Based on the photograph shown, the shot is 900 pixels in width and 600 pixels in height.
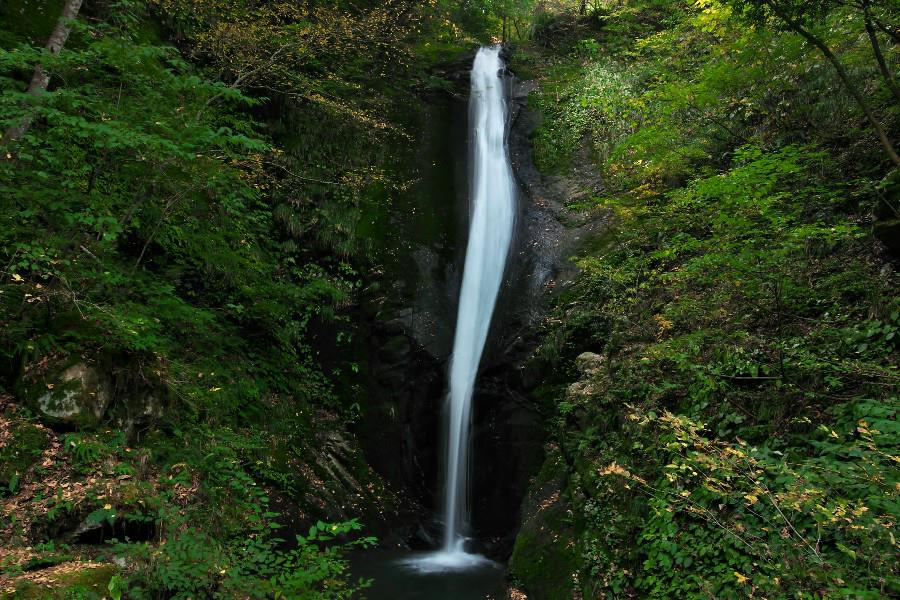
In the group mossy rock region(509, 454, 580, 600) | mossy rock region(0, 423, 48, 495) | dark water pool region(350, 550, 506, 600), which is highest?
mossy rock region(0, 423, 48, 495)

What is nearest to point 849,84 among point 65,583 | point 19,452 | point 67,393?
point 65,583

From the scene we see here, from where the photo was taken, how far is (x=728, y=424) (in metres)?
4.13

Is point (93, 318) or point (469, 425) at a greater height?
point (93, 318)

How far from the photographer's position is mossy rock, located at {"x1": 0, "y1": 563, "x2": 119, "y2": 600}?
121 inches

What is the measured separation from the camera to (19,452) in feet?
13.4

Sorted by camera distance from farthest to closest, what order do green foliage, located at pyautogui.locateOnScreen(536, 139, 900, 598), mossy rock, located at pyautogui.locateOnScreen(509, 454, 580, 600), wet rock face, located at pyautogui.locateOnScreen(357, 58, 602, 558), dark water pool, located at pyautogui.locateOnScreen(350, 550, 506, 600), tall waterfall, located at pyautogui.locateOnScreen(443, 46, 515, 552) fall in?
1. tall waterfall, located at pyautogui.locateOnScreen(443, 46, 515, 552)
2. wet rock face, located at pyautogui.locateOnScreen(357, 58, 602, 558)
3. dark water pool, located at pyautogui.locateOnScreen(350, 550, 506, 600)
4. mossy rock, located at pyautogui.locateOnScreen(509, 454, 580, 600)
5. green foliage, located at pyautogui.locateOnScreen(536, 139, 900, 598)

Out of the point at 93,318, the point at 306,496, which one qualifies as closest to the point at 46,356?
the point at 93,318

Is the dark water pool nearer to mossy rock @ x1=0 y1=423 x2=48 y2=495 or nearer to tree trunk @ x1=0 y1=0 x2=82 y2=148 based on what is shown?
mossy rock @ x1=0 y1=423 x2=48 y2=495

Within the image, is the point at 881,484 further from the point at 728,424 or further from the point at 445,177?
the point at 445,177

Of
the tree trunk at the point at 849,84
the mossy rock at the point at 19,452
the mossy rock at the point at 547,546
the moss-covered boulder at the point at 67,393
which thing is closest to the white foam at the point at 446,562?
the mossy rock at the point at 547,546

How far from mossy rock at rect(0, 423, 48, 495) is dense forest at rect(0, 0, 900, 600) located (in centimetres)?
3

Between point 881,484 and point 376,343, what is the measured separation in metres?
8.43

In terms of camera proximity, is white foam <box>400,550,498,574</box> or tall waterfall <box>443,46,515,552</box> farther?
tall waterfall <box>443,46,515,552</box>

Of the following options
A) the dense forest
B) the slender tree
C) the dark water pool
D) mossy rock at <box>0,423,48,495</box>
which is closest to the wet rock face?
the dense forest
